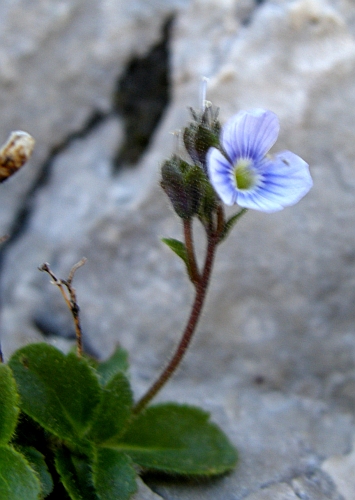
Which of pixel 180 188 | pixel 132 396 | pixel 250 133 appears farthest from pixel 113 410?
pixel 250 133

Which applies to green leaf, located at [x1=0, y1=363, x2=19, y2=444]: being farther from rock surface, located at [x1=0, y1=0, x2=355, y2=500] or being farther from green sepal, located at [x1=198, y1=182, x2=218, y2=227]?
rock surface, located at [x1=0, y1=0, x2=355, y2=500]

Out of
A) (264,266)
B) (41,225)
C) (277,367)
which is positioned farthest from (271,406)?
(41,225)

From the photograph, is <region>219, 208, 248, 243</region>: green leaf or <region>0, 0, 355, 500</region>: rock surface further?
<region>0, 0, 355, 500</region>: rock surface

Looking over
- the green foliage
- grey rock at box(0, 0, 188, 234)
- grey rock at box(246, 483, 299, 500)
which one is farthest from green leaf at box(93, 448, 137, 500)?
grey rock at box(0, 0, 188, 234)

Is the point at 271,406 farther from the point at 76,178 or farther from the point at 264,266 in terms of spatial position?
the point at 76,178

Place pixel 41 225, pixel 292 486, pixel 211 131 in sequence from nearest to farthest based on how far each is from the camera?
pixel 211 131 → pixel 292 486 → pixel 41 225
